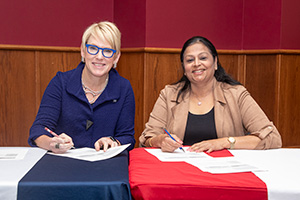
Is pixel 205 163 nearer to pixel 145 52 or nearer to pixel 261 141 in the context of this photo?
pixel 261 141

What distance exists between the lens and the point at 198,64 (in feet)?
7.04

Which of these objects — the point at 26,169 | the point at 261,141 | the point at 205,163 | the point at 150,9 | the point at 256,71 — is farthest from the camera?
the point at 256,71

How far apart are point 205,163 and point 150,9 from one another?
2153 millimetres

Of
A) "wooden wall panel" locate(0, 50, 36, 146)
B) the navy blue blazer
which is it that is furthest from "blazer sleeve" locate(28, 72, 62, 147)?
"wooden wall panel" locate(0, 50, 36, 146)

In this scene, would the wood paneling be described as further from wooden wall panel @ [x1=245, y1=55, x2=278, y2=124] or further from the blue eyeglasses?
the blue eyeglasses

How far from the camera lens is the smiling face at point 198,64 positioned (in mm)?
2148

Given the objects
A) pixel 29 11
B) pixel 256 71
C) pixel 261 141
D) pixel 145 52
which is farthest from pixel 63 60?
pixel 261 141

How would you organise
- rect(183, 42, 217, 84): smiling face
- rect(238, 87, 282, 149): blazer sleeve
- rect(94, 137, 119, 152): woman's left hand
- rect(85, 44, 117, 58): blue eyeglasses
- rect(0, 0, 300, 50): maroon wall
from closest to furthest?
rect(94, 137, 119, 152): woman's left hand < rect(238, 87, 282, 149): blazer sleeve < rect(85, 44, 117, 58): blue eyeglasses < rect(183, 42, 217, 84): smiling face < rect(0, 0, 300, 50): maroon wall

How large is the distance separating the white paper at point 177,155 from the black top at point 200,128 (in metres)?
0.52

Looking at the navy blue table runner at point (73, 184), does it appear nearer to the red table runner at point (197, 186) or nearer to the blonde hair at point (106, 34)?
the red table runner at point (197, 186)

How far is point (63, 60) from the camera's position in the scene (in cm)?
357

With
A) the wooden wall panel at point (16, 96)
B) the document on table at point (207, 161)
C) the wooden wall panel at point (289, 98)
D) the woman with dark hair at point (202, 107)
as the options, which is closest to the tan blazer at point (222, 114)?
the woman with dark hair at point (202, 107)

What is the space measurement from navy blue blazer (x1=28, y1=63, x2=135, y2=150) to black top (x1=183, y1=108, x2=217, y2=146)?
0.42 metres

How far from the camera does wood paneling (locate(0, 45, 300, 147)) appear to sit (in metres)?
3.23
